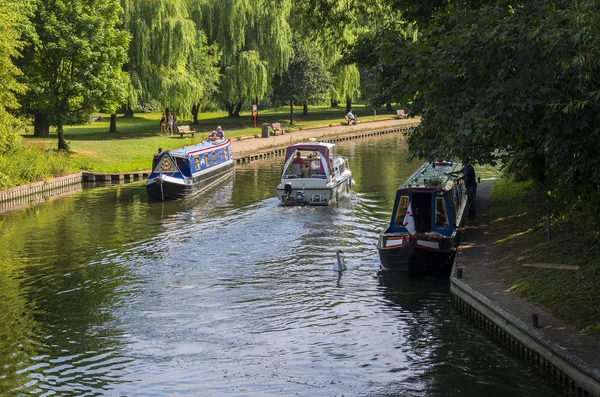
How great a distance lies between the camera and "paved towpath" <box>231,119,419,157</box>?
185ft

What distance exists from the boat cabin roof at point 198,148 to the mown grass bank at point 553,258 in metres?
17.3

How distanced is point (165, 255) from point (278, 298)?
635 centimetres

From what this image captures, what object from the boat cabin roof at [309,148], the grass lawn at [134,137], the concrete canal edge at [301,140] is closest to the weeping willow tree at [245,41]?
the grass lawn at [134,137]

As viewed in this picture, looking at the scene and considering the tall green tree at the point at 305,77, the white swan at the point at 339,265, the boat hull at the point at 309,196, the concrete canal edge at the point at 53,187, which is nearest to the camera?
the white swan at the point at 339,265

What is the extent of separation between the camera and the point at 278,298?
848 inches

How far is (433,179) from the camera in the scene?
26.6 meters

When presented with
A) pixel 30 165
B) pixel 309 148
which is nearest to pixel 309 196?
pixel 309 148

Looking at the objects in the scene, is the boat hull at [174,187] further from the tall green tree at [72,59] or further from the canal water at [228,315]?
the tall green tree at [72,59]

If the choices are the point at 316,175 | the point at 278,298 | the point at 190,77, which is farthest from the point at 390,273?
the point at 190,77

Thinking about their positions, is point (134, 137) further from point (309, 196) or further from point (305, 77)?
point (309, 196)

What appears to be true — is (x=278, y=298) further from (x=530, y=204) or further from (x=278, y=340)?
(x=530, y=204)

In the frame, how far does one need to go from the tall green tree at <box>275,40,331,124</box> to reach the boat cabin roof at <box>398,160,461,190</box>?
1600 inches

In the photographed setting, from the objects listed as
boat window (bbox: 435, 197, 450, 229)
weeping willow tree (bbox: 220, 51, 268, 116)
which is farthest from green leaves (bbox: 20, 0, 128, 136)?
boat window (bbox: 435, 197, 450, 229)

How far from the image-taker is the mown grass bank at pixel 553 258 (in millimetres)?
17312
